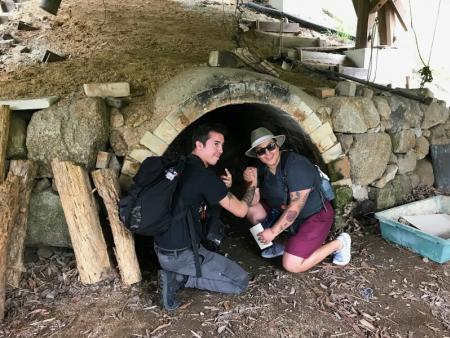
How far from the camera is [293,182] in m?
3.76

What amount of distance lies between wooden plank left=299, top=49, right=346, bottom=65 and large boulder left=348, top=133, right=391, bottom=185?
233cm

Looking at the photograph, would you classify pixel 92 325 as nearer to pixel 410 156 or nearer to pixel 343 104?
pixel 343 104

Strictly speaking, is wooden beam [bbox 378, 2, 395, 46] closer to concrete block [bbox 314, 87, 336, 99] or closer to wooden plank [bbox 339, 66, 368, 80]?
wooden plank [bbox 339, 66, 368, 80]

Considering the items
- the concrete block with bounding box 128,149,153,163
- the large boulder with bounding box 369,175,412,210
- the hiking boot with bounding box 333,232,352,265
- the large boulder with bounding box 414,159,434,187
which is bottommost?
the hiking boot with bounding box 333,232,352,265

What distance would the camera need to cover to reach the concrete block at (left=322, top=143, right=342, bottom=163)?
4.51m

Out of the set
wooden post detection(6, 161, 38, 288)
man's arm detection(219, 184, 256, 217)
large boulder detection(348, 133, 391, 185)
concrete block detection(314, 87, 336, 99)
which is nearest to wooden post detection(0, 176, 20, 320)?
wooden post detection(6, 161, 38, 288)

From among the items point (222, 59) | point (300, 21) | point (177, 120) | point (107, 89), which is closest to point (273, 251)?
point (177, 120)

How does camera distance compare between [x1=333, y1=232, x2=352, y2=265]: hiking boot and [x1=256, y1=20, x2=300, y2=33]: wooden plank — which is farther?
[x1=256, y1=20, x2=300, y2=33]: wooden plank

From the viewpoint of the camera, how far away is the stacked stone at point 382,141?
461cm

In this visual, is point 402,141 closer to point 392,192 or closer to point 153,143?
point 392,192

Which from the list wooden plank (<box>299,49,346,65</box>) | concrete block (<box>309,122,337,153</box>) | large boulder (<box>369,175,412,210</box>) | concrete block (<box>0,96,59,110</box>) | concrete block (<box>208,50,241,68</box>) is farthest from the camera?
wooden plank (<box>299,49,346,65</box>)

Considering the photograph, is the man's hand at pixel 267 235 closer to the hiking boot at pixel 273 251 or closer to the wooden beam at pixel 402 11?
the hiking boot at pixel 273 251

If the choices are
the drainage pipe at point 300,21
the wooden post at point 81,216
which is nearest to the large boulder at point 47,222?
the wooden post at point 81,216

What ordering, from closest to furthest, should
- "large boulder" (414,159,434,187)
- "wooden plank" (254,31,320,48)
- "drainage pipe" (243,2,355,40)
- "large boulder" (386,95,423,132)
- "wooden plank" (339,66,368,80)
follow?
"large boulder" (386,95,423,132) → "large boulder" (414,159,434,187) → "wooden plank" (339,66,368,80) → "wooden plank" (254,31,320,48) → "drainage pipe" (243,2,355,40)
